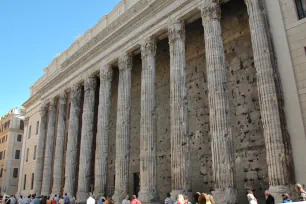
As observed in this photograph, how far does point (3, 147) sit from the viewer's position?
47625 mm

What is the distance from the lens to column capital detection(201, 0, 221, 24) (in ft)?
50.4

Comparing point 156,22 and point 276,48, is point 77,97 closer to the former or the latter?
point 156,22

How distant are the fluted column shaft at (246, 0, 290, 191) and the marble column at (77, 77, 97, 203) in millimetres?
13572

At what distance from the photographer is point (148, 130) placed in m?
17.1

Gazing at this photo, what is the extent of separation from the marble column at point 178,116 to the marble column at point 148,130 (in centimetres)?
167

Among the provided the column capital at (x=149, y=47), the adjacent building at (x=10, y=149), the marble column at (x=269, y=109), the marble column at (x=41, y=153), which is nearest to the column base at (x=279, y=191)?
the marble column at (x=269, y=109)

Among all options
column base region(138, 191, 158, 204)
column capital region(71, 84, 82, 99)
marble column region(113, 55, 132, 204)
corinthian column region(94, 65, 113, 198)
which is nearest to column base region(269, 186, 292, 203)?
column base region(138, 191, 158, 204)

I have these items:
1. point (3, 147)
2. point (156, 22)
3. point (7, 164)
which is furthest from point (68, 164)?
point (3, 147)

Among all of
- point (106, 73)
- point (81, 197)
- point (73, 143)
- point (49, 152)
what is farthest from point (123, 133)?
point (49, 152)

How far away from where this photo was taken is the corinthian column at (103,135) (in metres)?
19.6

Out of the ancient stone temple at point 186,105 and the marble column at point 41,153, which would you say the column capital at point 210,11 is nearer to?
the ancient stone temple at point 186,105

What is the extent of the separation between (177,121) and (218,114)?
248cm

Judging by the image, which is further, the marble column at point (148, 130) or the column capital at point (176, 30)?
the column capital at point (176, 30)

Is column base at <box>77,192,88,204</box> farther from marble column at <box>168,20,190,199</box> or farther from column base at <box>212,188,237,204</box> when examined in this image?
column base at <box>212,188,237,204</box>
